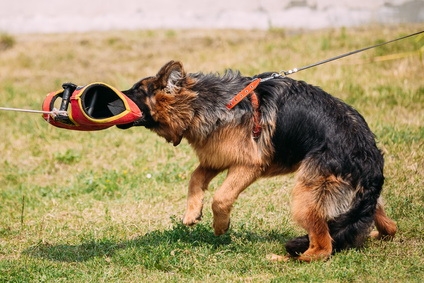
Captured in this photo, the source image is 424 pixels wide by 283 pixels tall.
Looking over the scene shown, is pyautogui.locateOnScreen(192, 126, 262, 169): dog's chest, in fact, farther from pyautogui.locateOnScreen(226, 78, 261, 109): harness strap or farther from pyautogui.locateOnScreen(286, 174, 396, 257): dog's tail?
pyautogui.locateOnScreen(286, 174, 396, 257): dog's tail

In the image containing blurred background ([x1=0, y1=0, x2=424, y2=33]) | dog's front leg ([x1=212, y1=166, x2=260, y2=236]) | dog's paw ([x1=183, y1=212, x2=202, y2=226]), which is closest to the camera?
dog's front leg ([x1=212, y1=166, x2=260, y2=236])

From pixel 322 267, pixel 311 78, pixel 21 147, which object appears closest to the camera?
pixel 322 267

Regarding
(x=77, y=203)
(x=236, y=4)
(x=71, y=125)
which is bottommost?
(x=77, y=203)

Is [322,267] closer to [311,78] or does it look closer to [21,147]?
[21,147]

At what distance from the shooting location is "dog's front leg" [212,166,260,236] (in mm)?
6047

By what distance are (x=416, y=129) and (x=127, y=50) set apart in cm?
981

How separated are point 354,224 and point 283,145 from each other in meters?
0.98

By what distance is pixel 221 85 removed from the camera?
640 cm

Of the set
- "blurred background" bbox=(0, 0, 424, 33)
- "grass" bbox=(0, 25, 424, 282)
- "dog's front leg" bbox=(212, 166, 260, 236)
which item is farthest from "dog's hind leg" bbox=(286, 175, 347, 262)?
"blurred background" bbox=(0, 0, 424, 33)

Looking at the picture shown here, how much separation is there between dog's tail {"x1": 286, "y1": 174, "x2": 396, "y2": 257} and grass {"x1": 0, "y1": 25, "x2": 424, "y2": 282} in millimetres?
129

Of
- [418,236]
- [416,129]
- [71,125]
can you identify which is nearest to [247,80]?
[71,125]

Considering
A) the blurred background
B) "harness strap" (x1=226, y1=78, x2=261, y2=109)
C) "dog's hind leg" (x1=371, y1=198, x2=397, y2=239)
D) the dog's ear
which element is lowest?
"dog's hind leg" (x1=371, y1=198, x2=397, y2=239)

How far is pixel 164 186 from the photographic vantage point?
28.3ft

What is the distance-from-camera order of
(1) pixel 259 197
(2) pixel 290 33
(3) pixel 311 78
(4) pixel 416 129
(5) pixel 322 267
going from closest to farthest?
1. (5) pixel 322 267
2. (1) pixel 259 197
3. (4) pixel 416 129
4. (3) pixel 311 78
5. (2) pixel 290 33
